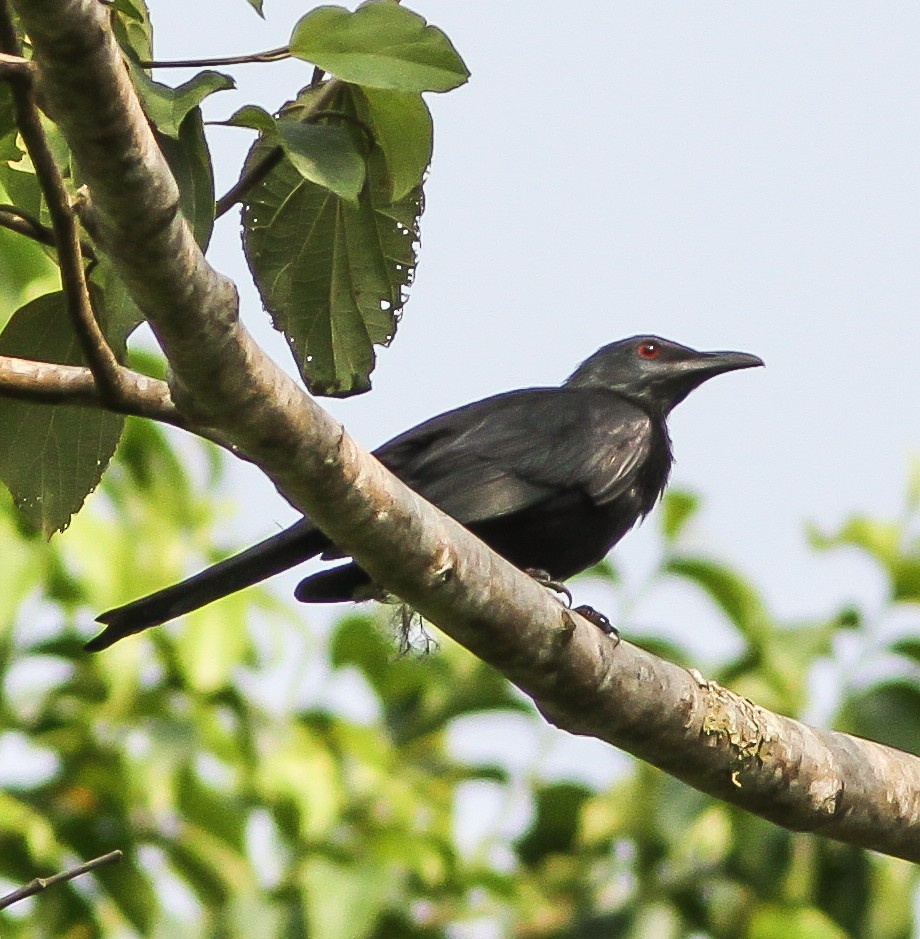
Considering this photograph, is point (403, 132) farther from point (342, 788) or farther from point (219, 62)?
point (342, 788)

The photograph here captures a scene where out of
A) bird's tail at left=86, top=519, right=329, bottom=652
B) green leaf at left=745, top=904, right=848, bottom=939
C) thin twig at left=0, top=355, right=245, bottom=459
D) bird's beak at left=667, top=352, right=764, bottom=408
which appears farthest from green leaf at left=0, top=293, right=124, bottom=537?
green leaf at left=745, top=904, right=848, bottom=939

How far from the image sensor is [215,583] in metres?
4.12

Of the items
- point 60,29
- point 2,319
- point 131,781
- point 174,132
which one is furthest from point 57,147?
point 131,781

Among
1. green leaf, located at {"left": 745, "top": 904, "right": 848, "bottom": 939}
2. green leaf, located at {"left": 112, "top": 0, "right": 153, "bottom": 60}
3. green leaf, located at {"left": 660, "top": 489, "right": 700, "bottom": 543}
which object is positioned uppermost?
green leaf, located at {"left": 660, "top": 489, "right": 700, "bottom": 543}

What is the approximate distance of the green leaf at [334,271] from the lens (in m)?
3.18

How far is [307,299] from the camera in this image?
3.25 m

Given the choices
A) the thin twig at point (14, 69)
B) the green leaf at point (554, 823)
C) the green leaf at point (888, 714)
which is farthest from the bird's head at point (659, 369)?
the thin twig at point (14, 69)

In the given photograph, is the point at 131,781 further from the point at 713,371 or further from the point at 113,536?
the point at 713,371

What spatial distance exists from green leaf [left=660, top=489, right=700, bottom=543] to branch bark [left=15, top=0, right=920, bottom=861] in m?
2.44

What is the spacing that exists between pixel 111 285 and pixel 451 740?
440cm

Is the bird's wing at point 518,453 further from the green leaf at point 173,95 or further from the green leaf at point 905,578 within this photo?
the green leaf at point 173,95

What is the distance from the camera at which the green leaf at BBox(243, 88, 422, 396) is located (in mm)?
3178

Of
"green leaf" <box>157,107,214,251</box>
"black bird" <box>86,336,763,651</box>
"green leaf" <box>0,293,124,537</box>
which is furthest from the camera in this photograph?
"black bird" <box>86,336,763,651</box>

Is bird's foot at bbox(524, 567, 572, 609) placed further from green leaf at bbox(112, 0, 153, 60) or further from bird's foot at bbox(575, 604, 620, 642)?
green leaf at bbox(112, 0, 153, 60)
